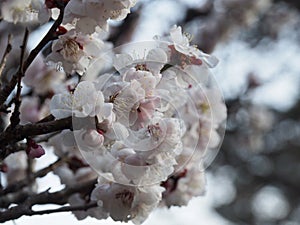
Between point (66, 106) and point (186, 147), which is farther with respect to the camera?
point (186, 147)

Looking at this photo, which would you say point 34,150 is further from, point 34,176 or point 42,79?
point 42,79

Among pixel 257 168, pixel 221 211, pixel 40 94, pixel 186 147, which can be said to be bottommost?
pixel 221 211

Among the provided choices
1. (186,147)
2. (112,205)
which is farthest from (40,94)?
(112,205)

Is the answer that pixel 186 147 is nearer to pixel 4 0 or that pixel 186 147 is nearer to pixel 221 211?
pixel 4 0

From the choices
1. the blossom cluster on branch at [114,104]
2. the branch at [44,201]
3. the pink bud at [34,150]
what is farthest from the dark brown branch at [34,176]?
the pink bud at [34,150]

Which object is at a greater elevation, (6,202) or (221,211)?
(6,202)

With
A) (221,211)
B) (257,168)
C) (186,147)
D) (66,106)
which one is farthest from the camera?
(221,211)

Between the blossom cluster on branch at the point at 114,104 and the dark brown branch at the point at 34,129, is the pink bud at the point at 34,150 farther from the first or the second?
the dark brown branch at the point at 34,129
